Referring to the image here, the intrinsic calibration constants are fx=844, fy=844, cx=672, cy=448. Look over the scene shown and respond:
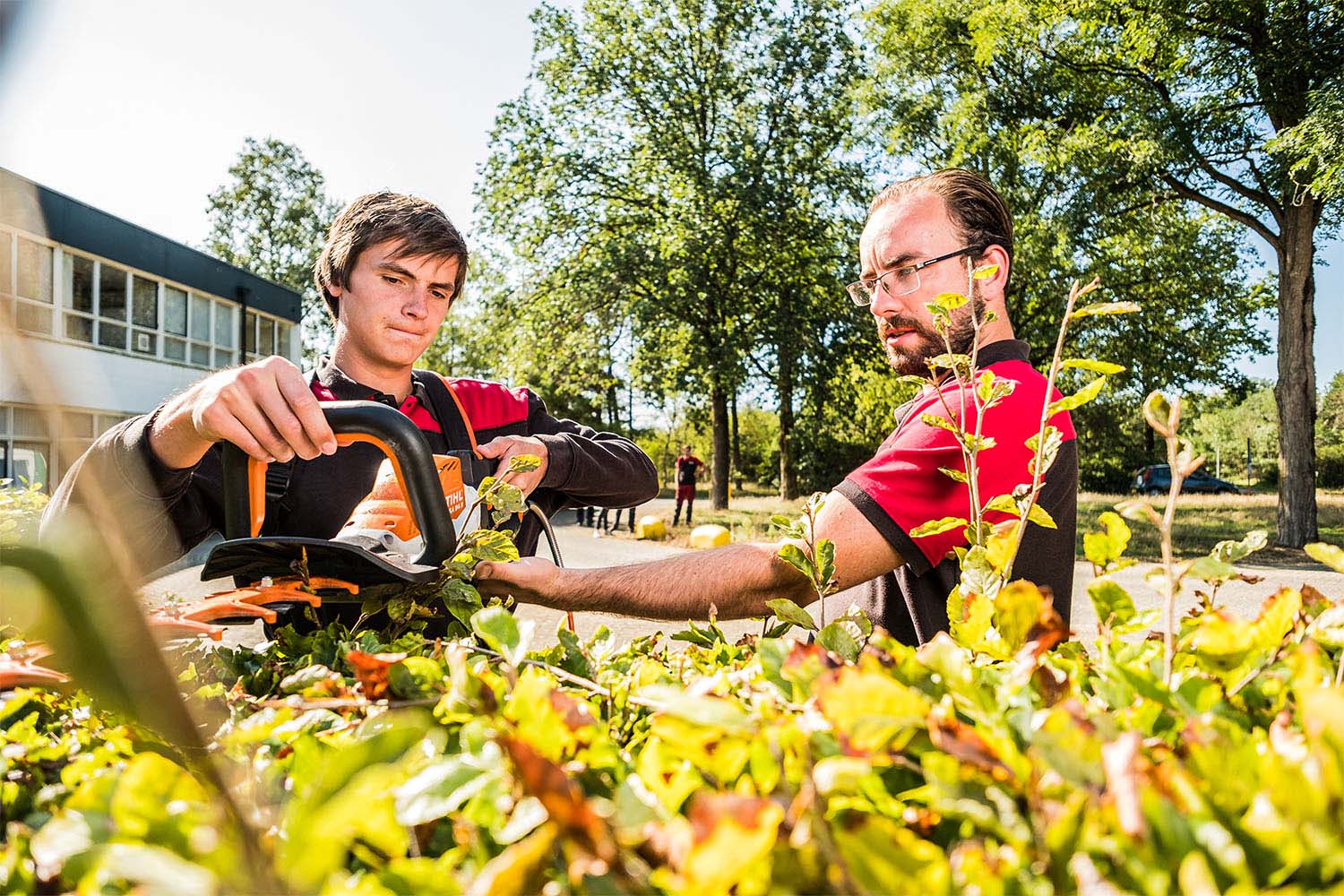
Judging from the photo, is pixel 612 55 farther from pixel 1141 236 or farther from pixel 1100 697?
pixel 1100 697

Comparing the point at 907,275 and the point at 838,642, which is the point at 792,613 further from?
the point at 907,275

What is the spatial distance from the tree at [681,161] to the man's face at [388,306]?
16985 mm

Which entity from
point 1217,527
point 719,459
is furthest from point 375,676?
point 719,459

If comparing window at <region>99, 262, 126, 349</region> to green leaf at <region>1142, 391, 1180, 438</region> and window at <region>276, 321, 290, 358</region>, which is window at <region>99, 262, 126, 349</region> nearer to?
window at <region>276, 321, 290, 358</region>

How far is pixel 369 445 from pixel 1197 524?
63.5 feet

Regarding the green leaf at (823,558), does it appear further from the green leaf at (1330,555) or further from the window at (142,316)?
the window at (142,316)

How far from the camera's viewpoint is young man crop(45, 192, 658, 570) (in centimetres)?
186

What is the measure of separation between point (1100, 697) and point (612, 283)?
19.4 meters

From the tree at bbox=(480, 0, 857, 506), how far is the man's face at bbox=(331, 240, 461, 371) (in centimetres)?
1699

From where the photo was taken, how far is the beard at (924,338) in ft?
7.96

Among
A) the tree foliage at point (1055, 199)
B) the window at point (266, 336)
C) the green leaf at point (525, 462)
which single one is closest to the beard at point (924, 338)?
the green leaf at point (525, 462)

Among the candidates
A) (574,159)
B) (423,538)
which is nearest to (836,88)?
(574,159)

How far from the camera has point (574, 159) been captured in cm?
2080

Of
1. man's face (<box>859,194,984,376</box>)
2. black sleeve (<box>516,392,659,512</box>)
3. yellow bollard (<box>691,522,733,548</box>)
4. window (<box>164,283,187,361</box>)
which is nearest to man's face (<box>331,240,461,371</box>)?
black sleeve (<box>516,392,659,512</box>)
